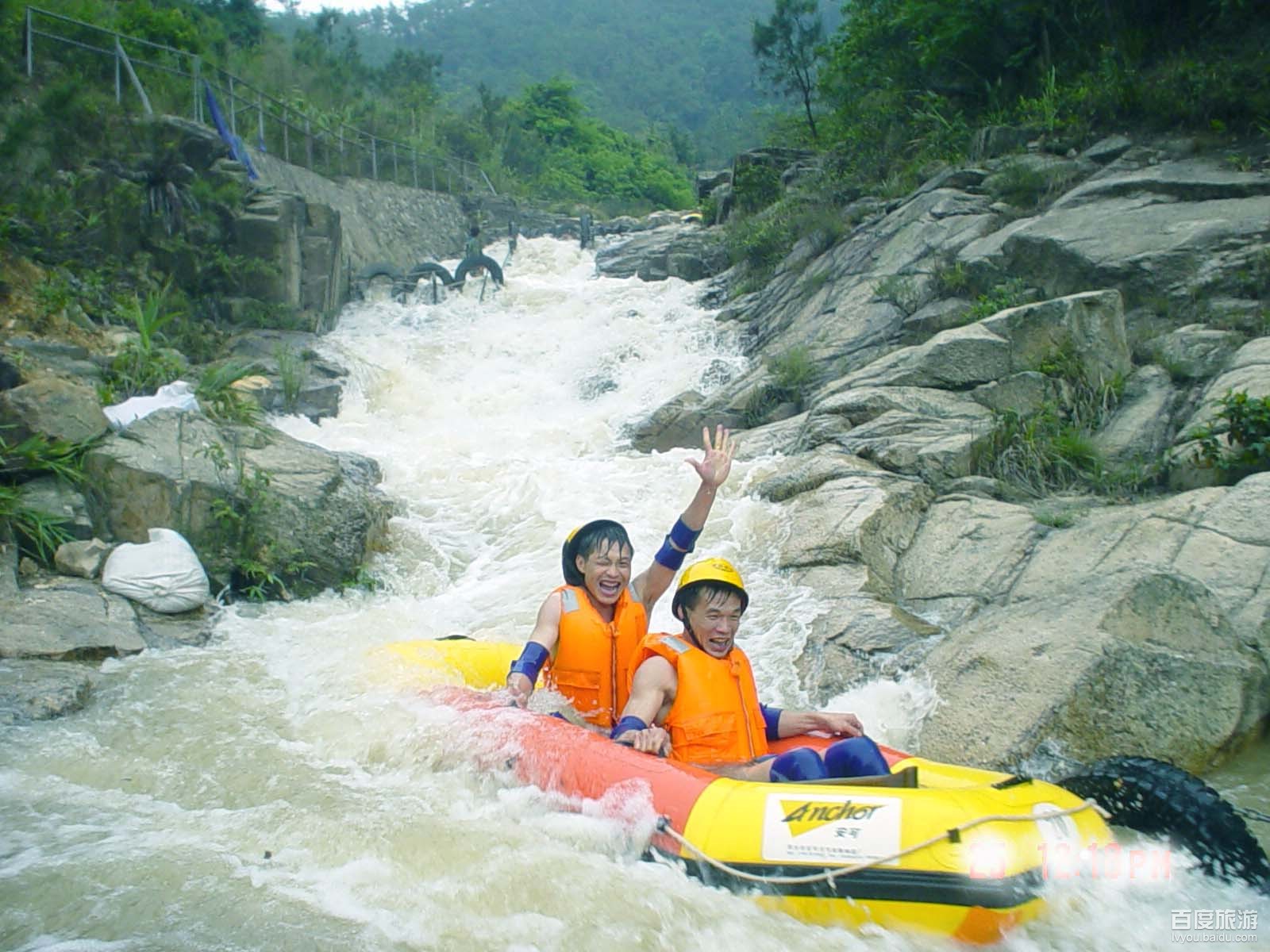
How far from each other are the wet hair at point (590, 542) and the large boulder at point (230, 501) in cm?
308

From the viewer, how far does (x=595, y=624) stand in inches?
161

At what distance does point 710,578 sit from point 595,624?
593mm

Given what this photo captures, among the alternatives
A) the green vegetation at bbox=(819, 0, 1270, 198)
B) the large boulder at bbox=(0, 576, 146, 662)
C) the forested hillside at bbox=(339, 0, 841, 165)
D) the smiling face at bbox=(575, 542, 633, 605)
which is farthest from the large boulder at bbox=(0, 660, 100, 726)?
the forested hillside at bbox=(339, 0, 841, 165)

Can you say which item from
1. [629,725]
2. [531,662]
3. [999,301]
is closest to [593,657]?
[531,662]

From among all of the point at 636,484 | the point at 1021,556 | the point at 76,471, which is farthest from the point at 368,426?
the point at 1021,556

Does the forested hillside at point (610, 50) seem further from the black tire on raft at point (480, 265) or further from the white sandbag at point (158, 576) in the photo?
the white sandbag at point (158, 576)

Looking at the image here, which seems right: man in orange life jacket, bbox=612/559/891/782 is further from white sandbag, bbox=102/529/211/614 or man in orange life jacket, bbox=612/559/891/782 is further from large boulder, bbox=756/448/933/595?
white sandbag, bbox=102/529/211/614

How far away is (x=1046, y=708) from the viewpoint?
404cm

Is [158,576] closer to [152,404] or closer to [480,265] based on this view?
[152,404]

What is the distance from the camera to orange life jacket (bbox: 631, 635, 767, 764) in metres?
3.63

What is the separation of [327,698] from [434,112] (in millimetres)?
30520

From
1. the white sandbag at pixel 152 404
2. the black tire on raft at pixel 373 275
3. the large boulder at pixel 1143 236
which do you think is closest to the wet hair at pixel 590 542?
the white sandbag at pixel 152 404

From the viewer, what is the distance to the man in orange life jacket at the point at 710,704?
138 inches

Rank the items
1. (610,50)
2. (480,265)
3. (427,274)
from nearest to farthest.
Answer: (427,274) → (480,265) → (610,50)
